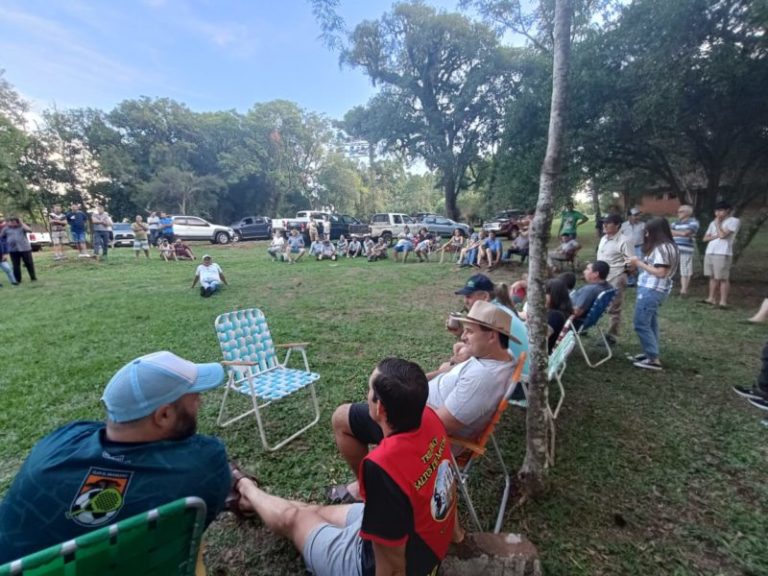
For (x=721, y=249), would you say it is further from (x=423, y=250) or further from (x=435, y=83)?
(x=435, y=83)

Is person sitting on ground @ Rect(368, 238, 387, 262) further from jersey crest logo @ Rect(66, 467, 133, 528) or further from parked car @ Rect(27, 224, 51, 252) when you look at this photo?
parked car @ Rect(27, 224, 51, 252)

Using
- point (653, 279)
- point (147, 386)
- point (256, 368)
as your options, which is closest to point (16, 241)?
point (256, 368)

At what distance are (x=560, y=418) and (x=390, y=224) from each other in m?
18.4

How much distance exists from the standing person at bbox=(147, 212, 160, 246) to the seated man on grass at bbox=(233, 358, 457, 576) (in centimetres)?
1746

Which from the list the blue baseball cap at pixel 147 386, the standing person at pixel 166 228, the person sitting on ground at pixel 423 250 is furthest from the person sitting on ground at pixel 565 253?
the standing person at pixel 166 228

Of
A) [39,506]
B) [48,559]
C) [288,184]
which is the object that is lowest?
[39,506]

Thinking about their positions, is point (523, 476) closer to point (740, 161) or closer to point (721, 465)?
point (721, 465)

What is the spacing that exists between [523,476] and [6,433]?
12.6 feet

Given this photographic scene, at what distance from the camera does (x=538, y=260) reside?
2018mm

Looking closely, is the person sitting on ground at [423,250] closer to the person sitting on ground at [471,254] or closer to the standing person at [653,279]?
the person sitting on ground at [471,254]

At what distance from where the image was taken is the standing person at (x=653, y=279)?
146 inches

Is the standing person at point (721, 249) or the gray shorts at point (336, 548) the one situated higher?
the standing person at point (721, 249)

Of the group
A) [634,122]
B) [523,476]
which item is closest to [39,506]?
[523,476]

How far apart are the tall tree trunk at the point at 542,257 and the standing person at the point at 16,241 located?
1122 centimetres
